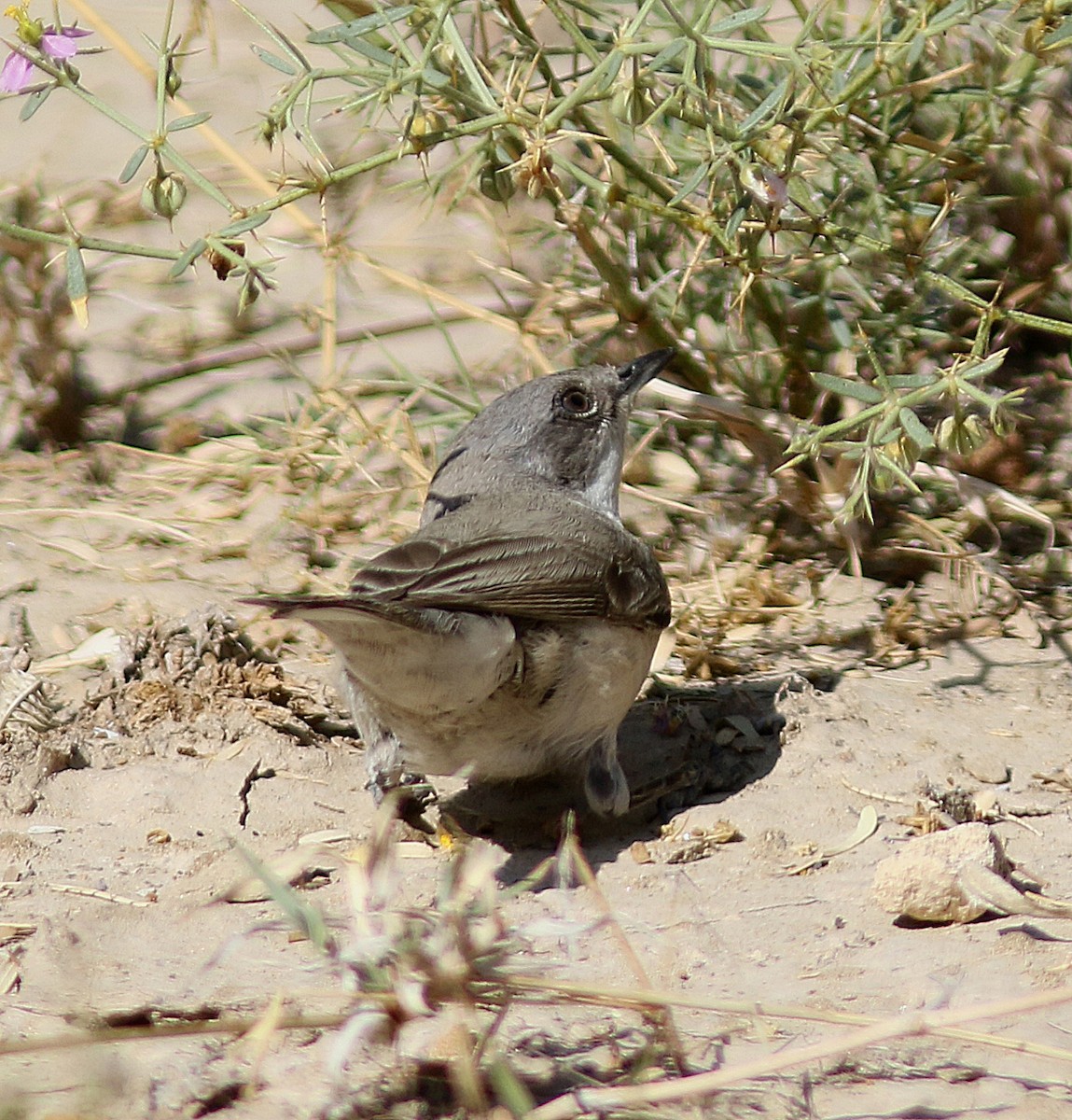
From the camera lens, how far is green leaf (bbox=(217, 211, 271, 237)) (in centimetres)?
402

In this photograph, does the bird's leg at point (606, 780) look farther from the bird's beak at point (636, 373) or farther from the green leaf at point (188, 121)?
the green leaf at point (188, 121)

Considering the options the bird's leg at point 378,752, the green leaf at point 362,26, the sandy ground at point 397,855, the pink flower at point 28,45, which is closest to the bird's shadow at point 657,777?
the sandy ground at point 397,855

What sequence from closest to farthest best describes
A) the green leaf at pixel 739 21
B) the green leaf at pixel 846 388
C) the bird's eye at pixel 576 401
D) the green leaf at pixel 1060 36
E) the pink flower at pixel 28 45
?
the pink flower at pixel 28 45, the green leaf at pixel 739 21, the green leaf at pixel 1060 36, the green leaf at pixel 846 388, the bird's eye at pixel 576 401

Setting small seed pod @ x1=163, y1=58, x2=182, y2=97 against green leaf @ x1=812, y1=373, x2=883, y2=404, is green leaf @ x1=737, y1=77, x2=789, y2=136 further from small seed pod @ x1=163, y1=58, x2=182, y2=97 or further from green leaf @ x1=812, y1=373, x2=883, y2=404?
small seed pod @ x1=163, y1=58, x2=182, y2=97

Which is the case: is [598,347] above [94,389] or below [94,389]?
above

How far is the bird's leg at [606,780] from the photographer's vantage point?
4492 millimetres

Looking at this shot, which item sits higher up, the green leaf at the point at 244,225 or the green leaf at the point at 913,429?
the green leaf at the point at 244,225

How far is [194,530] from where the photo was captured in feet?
20.2

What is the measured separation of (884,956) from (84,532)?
3871mm

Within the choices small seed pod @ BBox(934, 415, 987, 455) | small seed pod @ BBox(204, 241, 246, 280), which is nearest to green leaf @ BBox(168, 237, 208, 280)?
small seed pod @ BBox(204, 241, 246, 280)

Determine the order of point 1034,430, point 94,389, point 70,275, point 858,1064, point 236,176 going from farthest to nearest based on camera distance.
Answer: point 236,176 → point 94,389 → point 1034,430 → point 70,275 → point 858,1064

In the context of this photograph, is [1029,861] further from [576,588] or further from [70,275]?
[70,275]

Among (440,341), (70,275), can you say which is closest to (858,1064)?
(70,275)

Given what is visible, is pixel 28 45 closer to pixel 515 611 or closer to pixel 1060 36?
pixel 515 611
